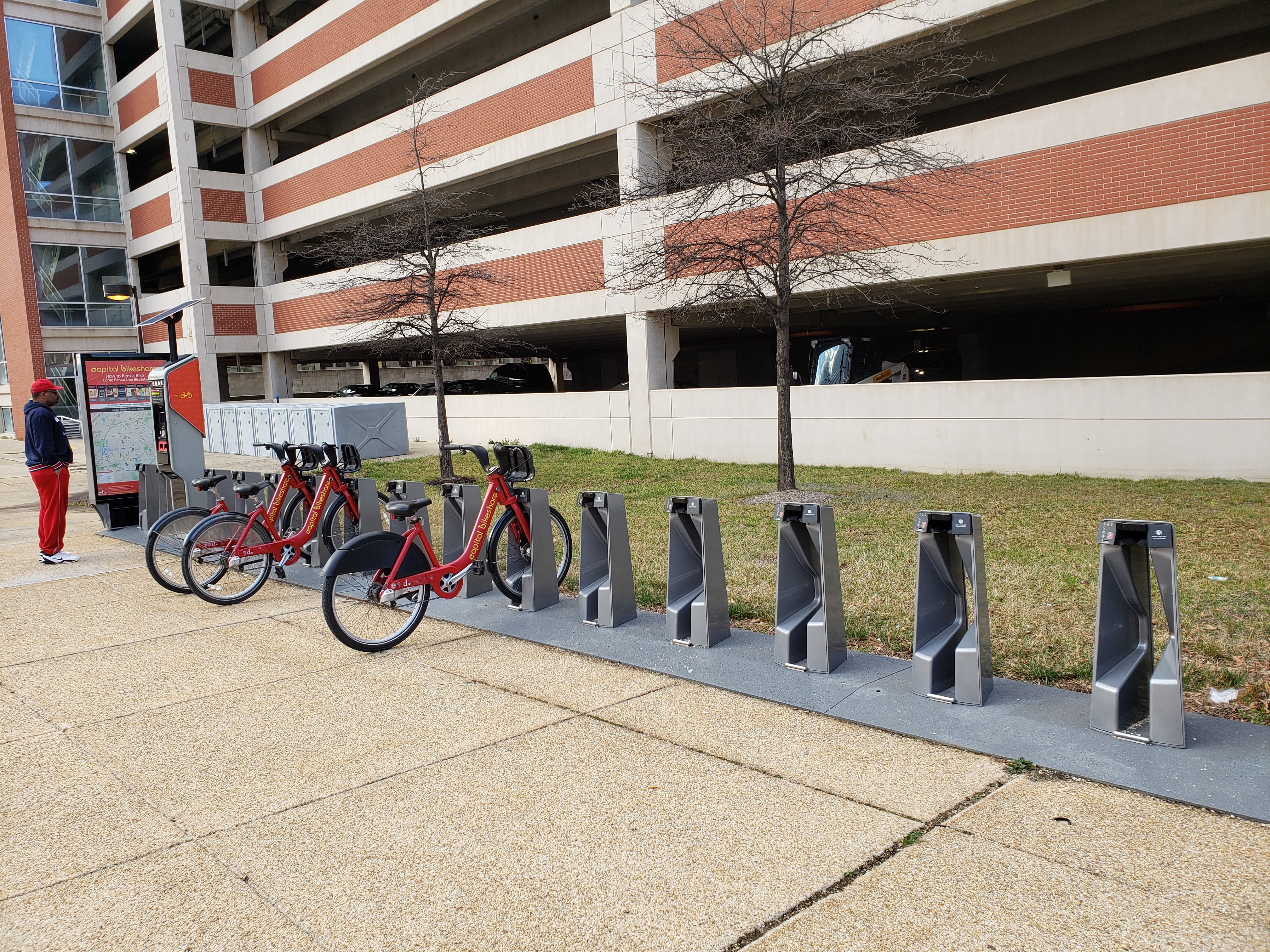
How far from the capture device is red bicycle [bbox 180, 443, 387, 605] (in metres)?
7.20

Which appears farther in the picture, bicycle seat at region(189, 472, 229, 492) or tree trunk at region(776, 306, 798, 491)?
tree trunk at region(776, 306, 798, 491)

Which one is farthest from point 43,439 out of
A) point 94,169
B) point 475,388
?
point 94,169

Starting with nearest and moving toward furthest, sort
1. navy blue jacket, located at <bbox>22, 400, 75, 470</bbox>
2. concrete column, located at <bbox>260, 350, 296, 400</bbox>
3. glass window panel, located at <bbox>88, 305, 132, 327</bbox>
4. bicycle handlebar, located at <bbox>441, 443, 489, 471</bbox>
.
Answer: bicycle handlebar, located at <bbox>441, 443, 489, 471</bbox> → navy blue jacket, located at <bbox>22, 400, 75, 470</bbox> → concrete column, located at <bbox>260, 350, 296, 400</bbox> → glass window panel, located at <bbox>88, 305, 132, 327</bbox>

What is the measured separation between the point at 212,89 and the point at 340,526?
90.0 feet

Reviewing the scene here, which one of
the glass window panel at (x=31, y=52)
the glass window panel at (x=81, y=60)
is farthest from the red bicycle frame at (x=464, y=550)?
the glass window panel at (x=81, y=60)

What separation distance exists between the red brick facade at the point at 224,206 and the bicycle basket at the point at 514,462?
2749 cm

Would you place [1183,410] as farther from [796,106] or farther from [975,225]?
[796,106]

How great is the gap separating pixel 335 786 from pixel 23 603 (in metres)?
5.31

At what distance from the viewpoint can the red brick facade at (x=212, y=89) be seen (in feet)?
96.8

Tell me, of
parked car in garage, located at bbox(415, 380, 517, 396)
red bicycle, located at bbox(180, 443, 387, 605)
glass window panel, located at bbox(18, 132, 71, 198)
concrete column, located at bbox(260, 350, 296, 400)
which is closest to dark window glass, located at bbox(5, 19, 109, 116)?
glass window panel, located at bbox(18, 132, 71, 198)

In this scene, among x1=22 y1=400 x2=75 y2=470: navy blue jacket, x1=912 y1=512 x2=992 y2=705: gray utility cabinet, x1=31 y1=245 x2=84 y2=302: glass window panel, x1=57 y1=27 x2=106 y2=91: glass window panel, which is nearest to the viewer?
x1=912 y1=512 x2=992 y2=705: gray utility cabinet

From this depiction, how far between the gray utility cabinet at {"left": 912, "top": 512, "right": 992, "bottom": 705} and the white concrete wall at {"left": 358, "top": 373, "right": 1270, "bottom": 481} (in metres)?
8.94

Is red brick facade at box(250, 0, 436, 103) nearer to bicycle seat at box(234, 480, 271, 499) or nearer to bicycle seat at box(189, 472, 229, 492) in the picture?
bicycle seat at box(189, 472, 229, 492)

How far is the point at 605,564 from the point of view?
6.33m
